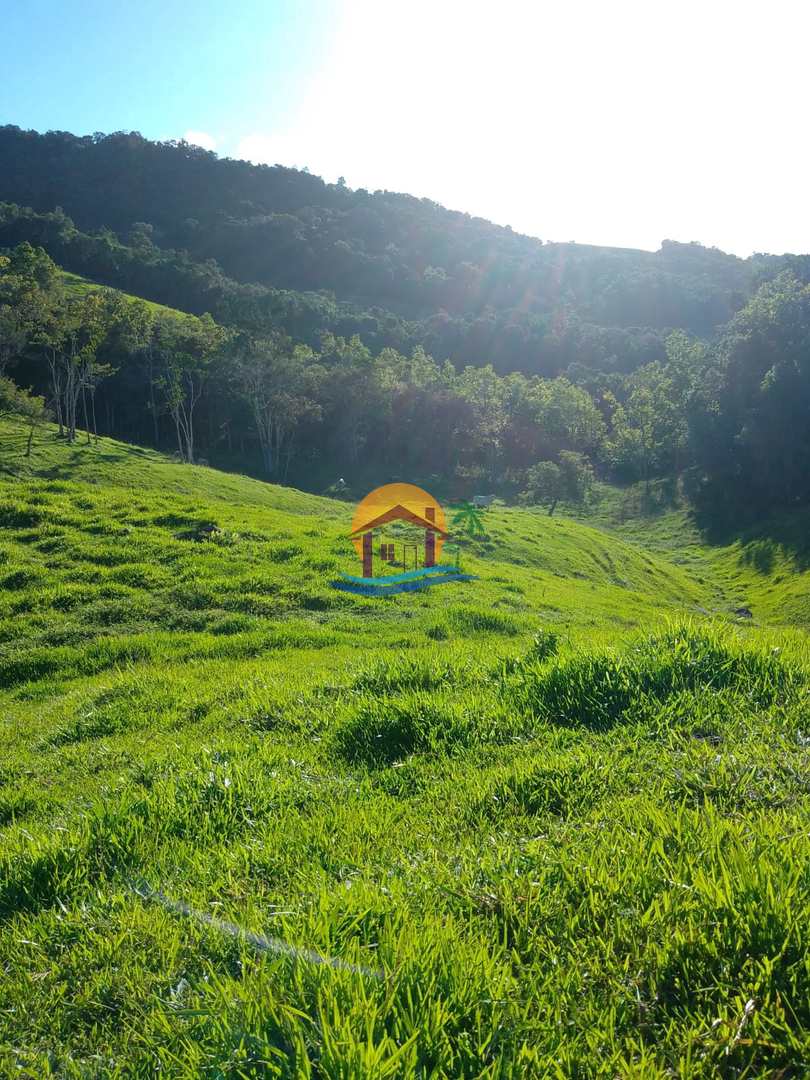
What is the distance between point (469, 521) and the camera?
2978 cm

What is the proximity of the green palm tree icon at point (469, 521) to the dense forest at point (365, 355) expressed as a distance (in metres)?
22.6

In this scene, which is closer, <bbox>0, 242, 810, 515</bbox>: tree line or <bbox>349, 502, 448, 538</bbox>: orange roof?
<bbox>349, 502, 448, 538</bbox>: orange roof

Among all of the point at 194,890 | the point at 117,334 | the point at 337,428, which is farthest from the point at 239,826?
the point at 337,428

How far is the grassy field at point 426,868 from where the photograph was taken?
1759mm

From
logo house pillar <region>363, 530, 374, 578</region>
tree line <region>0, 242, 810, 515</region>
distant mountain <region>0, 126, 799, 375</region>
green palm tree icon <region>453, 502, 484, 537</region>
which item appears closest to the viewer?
logo house pillar <region>363, 530, 374, 578</region>

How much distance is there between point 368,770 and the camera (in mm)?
4199

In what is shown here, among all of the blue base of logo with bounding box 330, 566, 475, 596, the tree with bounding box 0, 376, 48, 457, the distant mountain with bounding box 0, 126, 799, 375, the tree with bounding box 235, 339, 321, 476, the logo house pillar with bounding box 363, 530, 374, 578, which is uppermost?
the distant mountain with bounding box 0, 126, 799, 375

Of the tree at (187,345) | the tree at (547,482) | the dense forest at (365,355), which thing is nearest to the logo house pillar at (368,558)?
the dense forest at (365,355)

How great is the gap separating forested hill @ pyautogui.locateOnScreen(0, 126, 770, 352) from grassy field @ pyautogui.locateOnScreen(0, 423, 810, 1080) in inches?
4625

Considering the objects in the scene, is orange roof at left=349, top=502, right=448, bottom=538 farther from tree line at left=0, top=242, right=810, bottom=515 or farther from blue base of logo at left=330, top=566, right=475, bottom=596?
tree line at left=0, top=242, right=810, bottom=515

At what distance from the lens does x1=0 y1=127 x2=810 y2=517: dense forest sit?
170 feet

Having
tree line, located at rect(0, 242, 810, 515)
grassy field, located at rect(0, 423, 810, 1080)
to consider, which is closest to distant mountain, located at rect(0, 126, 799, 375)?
tree line, located at rect(0, 242, 810, 515)

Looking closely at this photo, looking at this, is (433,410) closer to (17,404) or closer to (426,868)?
(17,404)

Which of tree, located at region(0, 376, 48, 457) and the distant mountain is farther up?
the distant mountain
